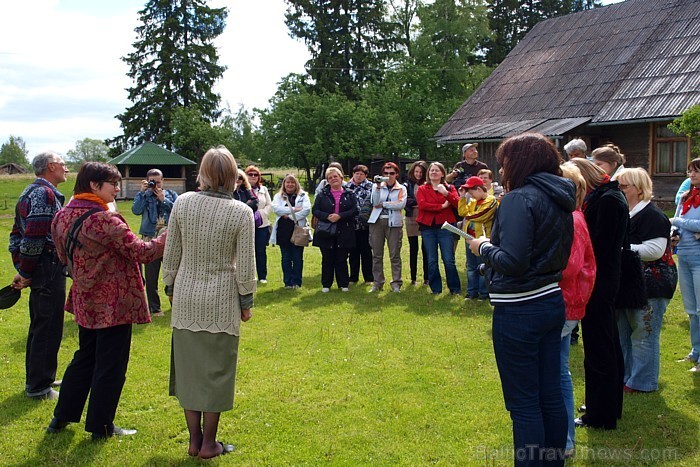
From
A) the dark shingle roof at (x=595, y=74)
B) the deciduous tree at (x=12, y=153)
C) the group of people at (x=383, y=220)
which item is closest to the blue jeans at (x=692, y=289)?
the group of people at (x=383, y=220)

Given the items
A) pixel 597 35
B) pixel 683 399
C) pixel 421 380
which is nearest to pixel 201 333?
pixel 421 380

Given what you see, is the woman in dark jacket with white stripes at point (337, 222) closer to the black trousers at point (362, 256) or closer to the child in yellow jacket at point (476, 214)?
the black trousers at point (362, 256)

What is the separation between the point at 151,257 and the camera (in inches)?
168

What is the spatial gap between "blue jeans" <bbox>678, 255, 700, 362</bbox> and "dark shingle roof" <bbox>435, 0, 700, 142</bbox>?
12.7m

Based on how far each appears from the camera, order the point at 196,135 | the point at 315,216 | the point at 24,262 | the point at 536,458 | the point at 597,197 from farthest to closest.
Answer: the point at 196,135 → the point at 315,216 → the point at 24,262 → the point at 597,197 → the point at 536,458

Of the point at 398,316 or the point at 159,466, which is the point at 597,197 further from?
the point at 398,316

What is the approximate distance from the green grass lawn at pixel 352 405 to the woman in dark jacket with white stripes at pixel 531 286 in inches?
32.6

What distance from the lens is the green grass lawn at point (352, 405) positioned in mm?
4199

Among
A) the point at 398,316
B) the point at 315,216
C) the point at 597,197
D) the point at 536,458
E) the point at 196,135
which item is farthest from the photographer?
the point at 196,135

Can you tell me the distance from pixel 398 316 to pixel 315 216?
8.11 feet

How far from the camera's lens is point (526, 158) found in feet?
10.8

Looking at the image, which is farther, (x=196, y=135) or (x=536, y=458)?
(x=196, y=135)

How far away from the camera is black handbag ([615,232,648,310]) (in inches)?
185

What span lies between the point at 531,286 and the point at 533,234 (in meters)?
0.27
